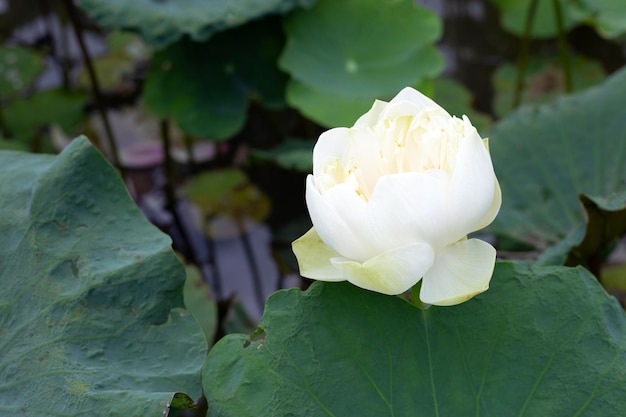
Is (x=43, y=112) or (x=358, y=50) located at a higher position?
(x=358, y=50)

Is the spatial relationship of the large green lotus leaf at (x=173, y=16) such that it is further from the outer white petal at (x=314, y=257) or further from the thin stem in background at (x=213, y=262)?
the outer white petal at (x=314, y=257)

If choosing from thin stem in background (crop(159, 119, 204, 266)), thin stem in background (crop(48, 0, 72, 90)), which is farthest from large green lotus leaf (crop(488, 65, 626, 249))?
thin stem in background (crop(48, 0, 72, 90))

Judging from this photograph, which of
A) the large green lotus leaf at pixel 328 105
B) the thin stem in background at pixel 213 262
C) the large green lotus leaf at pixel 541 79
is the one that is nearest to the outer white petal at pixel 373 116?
the large green lotus leaf at pixel 328 105

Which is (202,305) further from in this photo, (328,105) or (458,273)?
(458,273)

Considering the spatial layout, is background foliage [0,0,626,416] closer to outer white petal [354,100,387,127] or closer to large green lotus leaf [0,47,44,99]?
large green lotus leaf [0,47,44,99]

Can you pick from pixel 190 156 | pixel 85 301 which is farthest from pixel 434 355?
pixel 190 156

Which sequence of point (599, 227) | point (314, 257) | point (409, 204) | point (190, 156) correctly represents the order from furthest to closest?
point (190, 156)
point (599, 227)
point (314, 257)
point (409, 204)
